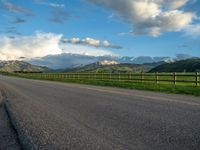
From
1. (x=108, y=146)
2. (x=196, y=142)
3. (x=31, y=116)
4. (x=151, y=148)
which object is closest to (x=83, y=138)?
(x=108, y=146)

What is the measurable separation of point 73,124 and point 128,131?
169 cm

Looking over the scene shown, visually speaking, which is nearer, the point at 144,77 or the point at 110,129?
the point at 110,129

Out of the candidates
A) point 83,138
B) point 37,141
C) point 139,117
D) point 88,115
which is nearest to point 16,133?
point 37,141

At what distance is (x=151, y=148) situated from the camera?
544 centimetres

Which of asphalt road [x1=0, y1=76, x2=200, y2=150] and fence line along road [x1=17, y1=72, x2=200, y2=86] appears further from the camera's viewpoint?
fence line along road [x1=17, y1=72, x2=200, y2=86]

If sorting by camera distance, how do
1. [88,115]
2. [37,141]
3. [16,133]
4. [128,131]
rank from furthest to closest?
[88,115] < [16,133] < [128,131] < [37,141]

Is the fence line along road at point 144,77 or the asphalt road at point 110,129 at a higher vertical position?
the fence line along road at point 144,77

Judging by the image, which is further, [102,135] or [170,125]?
[170,125]

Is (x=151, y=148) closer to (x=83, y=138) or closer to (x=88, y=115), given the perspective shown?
(x=83, y=138)

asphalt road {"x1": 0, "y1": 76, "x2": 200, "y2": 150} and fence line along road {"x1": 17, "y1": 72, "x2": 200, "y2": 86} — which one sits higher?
fence line along road {"x1": 17, "y1": 72, "x2": 200, "y2": 86}

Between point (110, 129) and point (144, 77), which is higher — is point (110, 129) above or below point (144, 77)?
below

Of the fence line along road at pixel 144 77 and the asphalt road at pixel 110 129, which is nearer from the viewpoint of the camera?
the asphalt road at pixel 110 129

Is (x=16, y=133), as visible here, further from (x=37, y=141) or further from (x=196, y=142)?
(x=196, y=142)

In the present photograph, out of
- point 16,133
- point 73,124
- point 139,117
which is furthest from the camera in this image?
point 139,117
